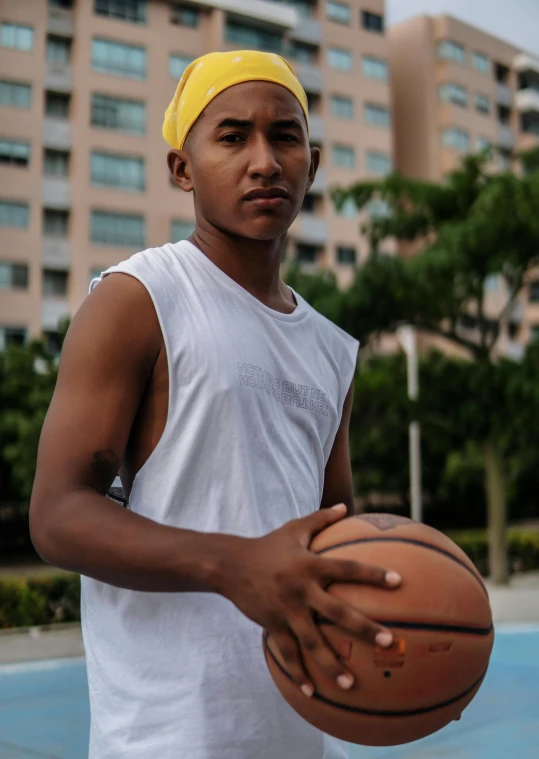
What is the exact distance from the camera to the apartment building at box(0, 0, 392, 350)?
3569 centimetres

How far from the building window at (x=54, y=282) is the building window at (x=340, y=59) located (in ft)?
56.1

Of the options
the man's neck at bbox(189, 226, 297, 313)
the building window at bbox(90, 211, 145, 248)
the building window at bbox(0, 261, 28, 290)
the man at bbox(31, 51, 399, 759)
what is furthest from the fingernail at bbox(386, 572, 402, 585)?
the building window at bbox(90, 211, 145, 248)

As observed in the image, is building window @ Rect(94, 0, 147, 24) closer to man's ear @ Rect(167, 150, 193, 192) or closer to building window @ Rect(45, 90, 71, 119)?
building window @ Rect(45, 90, 71, 119)

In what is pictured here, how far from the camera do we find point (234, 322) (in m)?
1.81

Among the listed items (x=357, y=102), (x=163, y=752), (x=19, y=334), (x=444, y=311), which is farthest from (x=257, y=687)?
(x=357, y=102)

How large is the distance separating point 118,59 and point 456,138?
1914 cm

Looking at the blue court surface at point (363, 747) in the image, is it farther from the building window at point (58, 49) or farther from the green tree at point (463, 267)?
the building window at point (58, 49)

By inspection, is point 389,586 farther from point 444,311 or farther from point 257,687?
point 444,311

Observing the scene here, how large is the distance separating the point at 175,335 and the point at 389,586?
1.85 ft

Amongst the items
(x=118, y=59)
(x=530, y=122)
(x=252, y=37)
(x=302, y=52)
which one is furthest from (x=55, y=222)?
(x=530, y=122)

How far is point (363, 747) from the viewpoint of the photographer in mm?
6484

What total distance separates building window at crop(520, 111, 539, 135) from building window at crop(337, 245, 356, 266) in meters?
17.5

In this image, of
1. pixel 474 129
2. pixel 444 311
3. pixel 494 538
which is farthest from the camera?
pixel 474 129

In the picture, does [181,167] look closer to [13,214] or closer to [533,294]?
[13,214]
